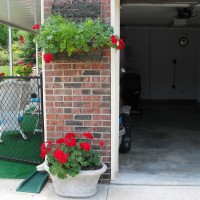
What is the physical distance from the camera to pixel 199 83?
35.3 feet

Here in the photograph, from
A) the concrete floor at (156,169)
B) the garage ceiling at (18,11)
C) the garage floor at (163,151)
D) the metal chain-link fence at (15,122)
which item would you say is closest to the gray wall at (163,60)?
the garage floor at (163,151)

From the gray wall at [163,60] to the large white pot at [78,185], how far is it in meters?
7.23

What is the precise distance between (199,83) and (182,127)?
156 inches

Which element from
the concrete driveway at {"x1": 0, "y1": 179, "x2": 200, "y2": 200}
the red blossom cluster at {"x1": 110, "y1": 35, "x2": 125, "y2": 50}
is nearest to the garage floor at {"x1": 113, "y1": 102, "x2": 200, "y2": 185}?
the concrete driveway at {"x1": 0, "y1": 179, "x2": 200, "y2": 200}

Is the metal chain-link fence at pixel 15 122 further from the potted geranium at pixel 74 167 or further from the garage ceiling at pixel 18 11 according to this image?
the garage ceiling at pixel 18 11

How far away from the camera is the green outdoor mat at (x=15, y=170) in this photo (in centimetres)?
442

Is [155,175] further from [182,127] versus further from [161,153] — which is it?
[182,127]

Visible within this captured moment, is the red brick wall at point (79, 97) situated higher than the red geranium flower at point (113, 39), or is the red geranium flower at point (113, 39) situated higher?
the red geranium flower at point (113, 39)

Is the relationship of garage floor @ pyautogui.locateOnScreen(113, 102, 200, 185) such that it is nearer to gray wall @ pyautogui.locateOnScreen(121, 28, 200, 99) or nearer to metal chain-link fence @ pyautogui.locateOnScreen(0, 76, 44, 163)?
metal chain-link fence @ pyautogui.locateOnScreen(0, 76, 44, 163)

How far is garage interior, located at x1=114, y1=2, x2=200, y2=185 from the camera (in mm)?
4895

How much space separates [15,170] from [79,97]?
4.66ft

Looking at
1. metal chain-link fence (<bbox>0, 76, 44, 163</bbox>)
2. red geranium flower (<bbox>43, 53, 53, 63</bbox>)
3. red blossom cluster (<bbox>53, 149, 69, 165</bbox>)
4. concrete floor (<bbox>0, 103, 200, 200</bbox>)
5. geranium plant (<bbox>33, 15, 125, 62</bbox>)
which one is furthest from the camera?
metal chain-link fence (<bbox>0, 76, 44, 163</bbox>)

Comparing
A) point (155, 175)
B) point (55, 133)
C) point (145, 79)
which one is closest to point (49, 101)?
point (55, 133)

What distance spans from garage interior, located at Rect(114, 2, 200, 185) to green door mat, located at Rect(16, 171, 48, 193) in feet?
2.92
